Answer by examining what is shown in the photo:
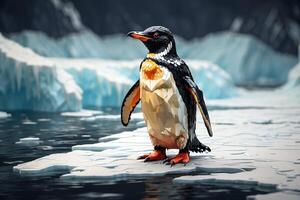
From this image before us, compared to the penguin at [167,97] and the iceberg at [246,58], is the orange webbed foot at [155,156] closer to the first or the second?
the penguin at [167,97]

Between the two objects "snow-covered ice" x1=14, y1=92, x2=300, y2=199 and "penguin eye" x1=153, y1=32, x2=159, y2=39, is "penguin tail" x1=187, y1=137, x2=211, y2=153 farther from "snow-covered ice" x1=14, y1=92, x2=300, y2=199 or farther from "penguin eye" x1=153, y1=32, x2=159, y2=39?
"penguin eye" x1=153, y1=32, x2=159, y2=39

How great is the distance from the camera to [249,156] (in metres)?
7.26

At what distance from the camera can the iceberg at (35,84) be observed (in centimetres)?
1725

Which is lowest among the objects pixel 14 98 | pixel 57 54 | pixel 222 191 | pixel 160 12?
pixel 222 191

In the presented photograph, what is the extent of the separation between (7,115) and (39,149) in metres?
6.87

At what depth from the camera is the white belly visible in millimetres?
6777

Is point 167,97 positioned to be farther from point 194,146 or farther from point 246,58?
point 246,58

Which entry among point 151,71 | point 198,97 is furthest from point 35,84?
point 198,97

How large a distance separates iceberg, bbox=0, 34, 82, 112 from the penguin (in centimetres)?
1045

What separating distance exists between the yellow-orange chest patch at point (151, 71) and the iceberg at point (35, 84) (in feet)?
34.4

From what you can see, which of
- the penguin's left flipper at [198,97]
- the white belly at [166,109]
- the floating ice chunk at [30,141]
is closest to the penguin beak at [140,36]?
the white belly at [166,109]

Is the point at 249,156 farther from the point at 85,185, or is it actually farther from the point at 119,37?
the point at 119,37

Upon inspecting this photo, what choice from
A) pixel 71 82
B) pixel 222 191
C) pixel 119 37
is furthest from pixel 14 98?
pixel 119 37

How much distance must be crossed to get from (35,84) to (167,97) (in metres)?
11.1
